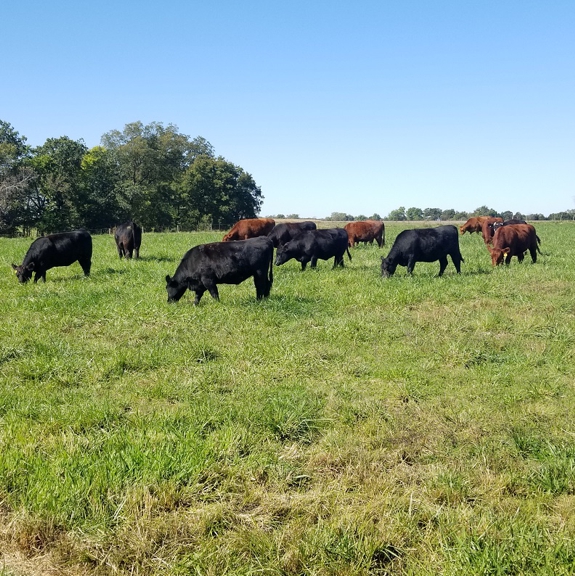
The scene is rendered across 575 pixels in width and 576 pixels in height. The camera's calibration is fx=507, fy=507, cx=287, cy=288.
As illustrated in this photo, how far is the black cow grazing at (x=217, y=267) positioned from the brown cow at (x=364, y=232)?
1690 centimetres

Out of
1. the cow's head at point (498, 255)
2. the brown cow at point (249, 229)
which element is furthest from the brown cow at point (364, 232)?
the cow's head at point (498, 255)

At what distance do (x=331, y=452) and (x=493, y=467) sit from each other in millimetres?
1299

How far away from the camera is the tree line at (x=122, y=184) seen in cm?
5144

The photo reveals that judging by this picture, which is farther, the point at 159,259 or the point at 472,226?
the point at 472,226

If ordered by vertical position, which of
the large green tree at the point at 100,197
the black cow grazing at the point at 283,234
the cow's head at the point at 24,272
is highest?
the large green tree at the point at 100,197

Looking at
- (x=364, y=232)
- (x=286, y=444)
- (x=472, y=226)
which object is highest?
(x=472, y=226)

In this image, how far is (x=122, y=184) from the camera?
189 ft

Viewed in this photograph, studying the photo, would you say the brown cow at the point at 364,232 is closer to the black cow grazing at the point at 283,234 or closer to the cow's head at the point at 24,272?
the black cow grazing at the point at 283,234

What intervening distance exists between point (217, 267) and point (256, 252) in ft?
3.00

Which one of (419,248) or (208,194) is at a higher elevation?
(208,194)

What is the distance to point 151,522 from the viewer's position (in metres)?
3.27

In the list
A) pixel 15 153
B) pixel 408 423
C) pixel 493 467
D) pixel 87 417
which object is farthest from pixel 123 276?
pixel 15 153

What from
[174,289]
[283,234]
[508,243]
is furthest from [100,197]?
[174,289]

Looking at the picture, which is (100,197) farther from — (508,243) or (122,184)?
(508,243)
